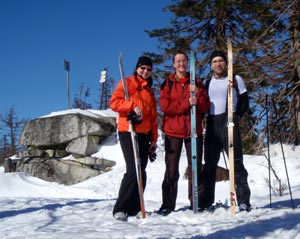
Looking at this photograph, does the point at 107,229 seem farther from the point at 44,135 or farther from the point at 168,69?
the point at 44,135

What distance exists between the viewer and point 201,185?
4.66 meters

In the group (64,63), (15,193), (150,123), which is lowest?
(15,193)

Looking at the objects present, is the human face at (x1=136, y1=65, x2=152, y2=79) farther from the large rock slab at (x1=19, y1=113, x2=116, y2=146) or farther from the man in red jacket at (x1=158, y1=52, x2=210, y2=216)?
the large rock slab at (x1=19, y1=113, x2=116, y2=146)

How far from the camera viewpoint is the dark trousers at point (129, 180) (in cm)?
453

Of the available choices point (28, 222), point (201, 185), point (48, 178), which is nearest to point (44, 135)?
point (48, 178)

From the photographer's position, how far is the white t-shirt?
4594 millimetres

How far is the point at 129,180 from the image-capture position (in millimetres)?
4531

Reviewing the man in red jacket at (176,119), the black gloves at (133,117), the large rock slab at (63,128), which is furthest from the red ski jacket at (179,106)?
the large rock slab at (63,128)

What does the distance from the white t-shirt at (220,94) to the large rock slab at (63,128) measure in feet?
45.7

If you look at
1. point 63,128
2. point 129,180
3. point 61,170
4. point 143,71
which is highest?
point 63,128

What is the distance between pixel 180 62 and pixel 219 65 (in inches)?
19.7

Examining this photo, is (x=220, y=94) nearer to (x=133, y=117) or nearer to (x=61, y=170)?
(x=133, y=117)

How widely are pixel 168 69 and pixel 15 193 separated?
8341 millimetres

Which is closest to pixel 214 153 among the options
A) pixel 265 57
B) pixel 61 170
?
pixel 265 57
